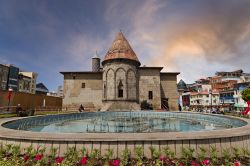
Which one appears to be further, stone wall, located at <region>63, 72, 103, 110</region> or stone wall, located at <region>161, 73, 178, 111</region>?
stone wall, located at <region>161, 73, 178, 111</region>

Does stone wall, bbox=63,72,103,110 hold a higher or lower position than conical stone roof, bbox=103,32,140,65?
lower

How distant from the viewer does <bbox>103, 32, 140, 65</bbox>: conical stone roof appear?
2670 centimetres

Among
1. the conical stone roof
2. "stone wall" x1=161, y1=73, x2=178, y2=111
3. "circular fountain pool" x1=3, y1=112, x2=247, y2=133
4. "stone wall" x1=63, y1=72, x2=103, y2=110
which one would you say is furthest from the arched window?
"stone wall" x1=161, y1=73, x2=178, y2=111

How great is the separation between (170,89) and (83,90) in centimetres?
1745

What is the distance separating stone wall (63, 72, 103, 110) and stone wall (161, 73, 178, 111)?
12624 mm

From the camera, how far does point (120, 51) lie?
89.5 feet

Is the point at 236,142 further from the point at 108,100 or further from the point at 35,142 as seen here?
the point at 108,100

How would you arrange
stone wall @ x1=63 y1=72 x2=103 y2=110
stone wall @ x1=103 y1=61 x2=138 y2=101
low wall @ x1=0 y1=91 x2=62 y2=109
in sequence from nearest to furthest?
low wall @ x1=0 y1=91 x2=62 y2=109 → stone wall @ x1=103 y1=61 x2=138 y2=101 → stone wall @ x1=63 y1=72 x2=103 y2=110

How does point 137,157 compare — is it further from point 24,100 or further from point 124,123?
point 24,100

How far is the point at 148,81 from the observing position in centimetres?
2903

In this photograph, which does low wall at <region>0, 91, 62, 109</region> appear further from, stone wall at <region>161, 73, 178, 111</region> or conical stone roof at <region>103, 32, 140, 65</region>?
stone wall at <region>161, 73, 178, 111</region>

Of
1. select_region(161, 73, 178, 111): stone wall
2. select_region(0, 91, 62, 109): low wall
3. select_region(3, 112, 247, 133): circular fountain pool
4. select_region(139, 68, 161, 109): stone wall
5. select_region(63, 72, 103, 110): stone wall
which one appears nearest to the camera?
select_region(3, 112, 247, 133): circular fountain pool

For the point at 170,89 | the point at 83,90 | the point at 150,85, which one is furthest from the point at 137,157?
the point at 170,89

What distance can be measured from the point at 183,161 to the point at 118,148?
1684mm
